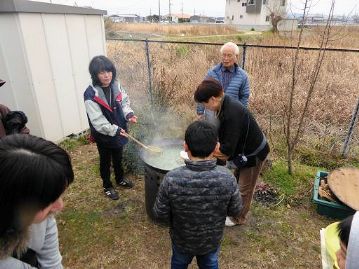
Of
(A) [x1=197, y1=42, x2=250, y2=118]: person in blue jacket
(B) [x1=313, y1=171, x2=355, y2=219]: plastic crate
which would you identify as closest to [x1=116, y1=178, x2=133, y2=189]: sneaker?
(A) [x1=197, y1=42, x2=250, y2=118]: person in blue jacket

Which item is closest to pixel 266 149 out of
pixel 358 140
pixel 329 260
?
pixel 329 260

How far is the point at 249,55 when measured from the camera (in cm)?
765

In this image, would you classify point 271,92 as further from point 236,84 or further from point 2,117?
point 2,117

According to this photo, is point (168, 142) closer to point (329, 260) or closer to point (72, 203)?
point (72, 203)

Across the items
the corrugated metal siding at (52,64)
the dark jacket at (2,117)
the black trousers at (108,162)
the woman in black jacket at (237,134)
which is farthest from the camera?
the corrugated metal siding at (52,64)

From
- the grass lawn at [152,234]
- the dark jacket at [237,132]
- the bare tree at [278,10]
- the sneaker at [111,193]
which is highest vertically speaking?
the bare tree at [278,10]

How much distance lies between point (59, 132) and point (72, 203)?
185 centimetres

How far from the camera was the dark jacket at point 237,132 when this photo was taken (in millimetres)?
2475

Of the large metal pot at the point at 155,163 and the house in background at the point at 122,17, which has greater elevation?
the house in background at the point at 122,17

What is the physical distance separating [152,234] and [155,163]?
835 millimetres

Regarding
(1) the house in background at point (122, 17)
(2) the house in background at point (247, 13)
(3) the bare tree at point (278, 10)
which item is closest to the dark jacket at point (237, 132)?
(3) the bare tree at point (278, 10)

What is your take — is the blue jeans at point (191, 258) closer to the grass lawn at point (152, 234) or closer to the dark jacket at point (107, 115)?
the grass lawn at point (152, 234)

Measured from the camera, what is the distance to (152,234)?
3.32 m

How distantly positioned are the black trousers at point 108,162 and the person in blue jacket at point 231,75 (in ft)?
4.16
